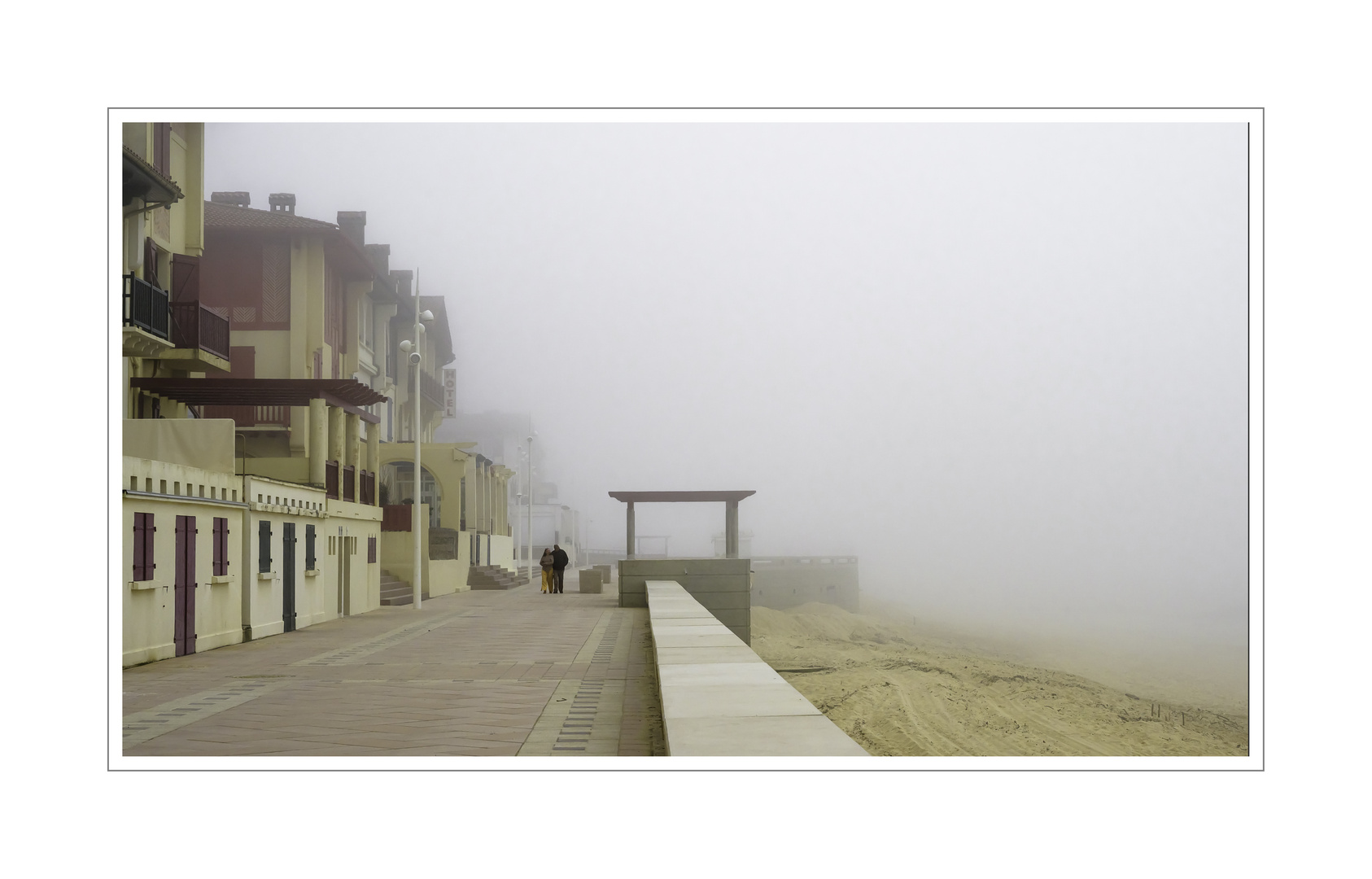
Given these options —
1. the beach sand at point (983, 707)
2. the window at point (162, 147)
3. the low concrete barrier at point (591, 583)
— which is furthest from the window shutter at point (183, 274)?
the beach sand at point (983, 707)

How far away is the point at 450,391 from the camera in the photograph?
171 feet

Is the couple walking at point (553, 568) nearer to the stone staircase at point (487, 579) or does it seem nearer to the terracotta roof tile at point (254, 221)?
the stone staircase at point (487, 579)

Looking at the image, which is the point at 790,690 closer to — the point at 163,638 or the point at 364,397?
the point at 163,638

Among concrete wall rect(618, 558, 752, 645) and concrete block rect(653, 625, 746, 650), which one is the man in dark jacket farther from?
concrete block rect(653, 625, 746, 650)

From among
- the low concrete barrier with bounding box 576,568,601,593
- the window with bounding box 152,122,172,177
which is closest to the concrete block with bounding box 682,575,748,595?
the low concrete barrier with bounding box 576,568,601,593

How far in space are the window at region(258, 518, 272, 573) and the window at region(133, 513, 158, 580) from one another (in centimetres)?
357

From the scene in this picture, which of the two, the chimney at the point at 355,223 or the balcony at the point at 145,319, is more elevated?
the chimney at the point at 355,223

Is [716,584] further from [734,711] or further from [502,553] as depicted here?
[502,553]

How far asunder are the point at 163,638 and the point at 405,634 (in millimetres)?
4138

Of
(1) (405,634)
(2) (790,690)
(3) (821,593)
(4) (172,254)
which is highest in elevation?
(4) (172,254)

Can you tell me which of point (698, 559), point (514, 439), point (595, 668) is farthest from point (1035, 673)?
point (514, 439)

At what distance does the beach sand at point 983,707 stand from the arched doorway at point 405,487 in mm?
12539

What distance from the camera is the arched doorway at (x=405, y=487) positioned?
3800 cm
